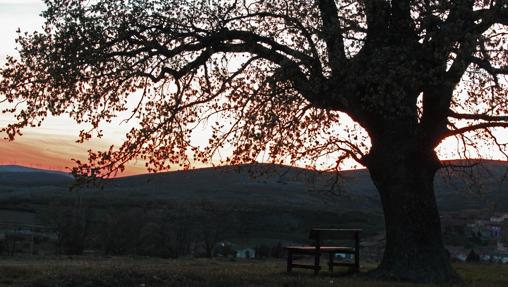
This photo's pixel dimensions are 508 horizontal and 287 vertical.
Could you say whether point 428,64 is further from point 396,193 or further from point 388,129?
point 396,193

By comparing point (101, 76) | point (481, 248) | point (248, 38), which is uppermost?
point (248, 38)

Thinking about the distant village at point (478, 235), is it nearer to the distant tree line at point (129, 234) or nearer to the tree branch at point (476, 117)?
the distant tree line at point (129, 234)

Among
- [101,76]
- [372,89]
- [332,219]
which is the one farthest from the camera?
[332,219]

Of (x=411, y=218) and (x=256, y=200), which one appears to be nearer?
(x=411, y=218)

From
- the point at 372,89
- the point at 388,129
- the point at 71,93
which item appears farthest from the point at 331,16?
the point at 71,93

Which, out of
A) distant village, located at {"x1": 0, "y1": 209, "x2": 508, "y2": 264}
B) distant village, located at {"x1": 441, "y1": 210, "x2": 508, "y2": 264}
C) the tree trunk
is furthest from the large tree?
distant village, located at {"x1": 441, "y1": 210, "x2": 508, "y2": 264}

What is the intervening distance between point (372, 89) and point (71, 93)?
752 centimetres

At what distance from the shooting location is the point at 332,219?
75.6m

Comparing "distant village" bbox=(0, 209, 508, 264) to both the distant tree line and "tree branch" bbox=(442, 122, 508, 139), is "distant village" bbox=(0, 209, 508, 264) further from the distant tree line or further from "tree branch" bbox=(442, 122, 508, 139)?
"tree branch" bbox=(442, 122, 508, 139)

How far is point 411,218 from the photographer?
17.0 m

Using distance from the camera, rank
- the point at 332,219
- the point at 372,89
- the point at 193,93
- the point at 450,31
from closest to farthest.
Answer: the point at 450,31 < the point at 372,89 < the point at 193,93 < the point at 332,219

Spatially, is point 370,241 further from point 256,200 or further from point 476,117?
point 476,117

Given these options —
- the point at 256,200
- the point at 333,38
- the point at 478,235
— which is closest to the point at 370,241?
the point at 478,235

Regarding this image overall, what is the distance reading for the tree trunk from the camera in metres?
16.8
